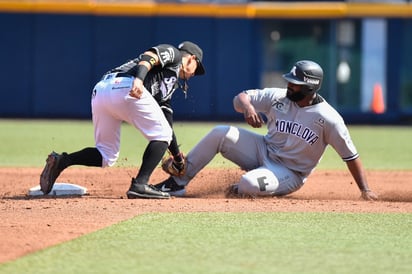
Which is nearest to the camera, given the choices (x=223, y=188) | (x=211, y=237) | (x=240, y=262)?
(x=240, y=262)

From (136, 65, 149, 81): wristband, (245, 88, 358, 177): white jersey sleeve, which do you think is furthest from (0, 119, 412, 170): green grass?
(136, 65, 149, 81): wristband

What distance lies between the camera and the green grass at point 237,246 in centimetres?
525

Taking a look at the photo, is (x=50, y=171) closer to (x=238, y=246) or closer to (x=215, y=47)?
(x=238, y=246)

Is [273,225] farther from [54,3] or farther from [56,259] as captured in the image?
[54,3]

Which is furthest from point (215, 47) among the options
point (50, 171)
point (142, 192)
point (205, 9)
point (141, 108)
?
point (141, 108)

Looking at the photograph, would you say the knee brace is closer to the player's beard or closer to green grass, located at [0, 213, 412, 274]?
the player's beard

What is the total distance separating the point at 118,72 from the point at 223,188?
1.71 meters

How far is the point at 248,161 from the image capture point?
867 centimetres

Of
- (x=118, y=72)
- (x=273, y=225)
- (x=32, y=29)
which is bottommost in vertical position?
(x=32, y=29)

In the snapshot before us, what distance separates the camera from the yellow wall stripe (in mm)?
22125

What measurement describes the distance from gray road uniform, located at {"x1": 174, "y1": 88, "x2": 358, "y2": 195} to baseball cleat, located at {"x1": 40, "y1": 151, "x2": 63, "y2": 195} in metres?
1.11

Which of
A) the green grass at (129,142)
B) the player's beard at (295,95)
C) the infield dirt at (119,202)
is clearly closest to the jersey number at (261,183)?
the infield dirt at (119,202)

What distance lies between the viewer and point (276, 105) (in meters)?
8.34

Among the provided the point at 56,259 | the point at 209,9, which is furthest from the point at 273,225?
the point at 209,9
